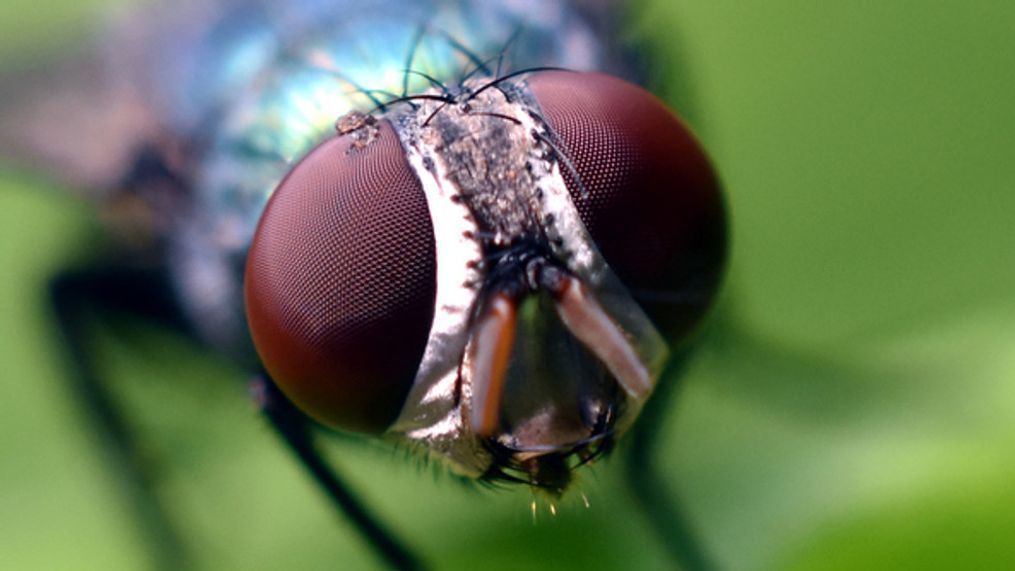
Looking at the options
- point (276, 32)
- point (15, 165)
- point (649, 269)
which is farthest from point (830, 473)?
point (15, 165)

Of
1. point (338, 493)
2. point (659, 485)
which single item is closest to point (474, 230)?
point (338, 493)

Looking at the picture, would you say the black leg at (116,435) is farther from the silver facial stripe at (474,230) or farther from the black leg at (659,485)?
the silver facial stripe at (474,230)

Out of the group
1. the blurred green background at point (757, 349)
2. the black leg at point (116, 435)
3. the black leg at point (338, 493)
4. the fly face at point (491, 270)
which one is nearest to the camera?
the fly face at point (491, 270)

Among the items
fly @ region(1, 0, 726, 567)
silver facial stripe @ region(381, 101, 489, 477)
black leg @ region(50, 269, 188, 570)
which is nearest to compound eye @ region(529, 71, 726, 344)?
fly @ region(1, 0, 726, 567)

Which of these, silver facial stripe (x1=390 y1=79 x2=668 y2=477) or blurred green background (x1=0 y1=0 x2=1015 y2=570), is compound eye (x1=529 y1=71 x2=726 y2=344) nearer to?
silver facial stripe (x1=390 y1=79 x2=668 y2=477)

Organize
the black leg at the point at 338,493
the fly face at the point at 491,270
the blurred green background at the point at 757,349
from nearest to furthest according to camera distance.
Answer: the fly face at the point at 491,270 < the black leg at the point at 338,493 < the blurred green background at the point at 757,349

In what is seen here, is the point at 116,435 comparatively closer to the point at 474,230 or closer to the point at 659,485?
the point at 659,485

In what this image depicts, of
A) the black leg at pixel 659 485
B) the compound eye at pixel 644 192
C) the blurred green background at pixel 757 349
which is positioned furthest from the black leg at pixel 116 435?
the compound eye at pixel 644 192
